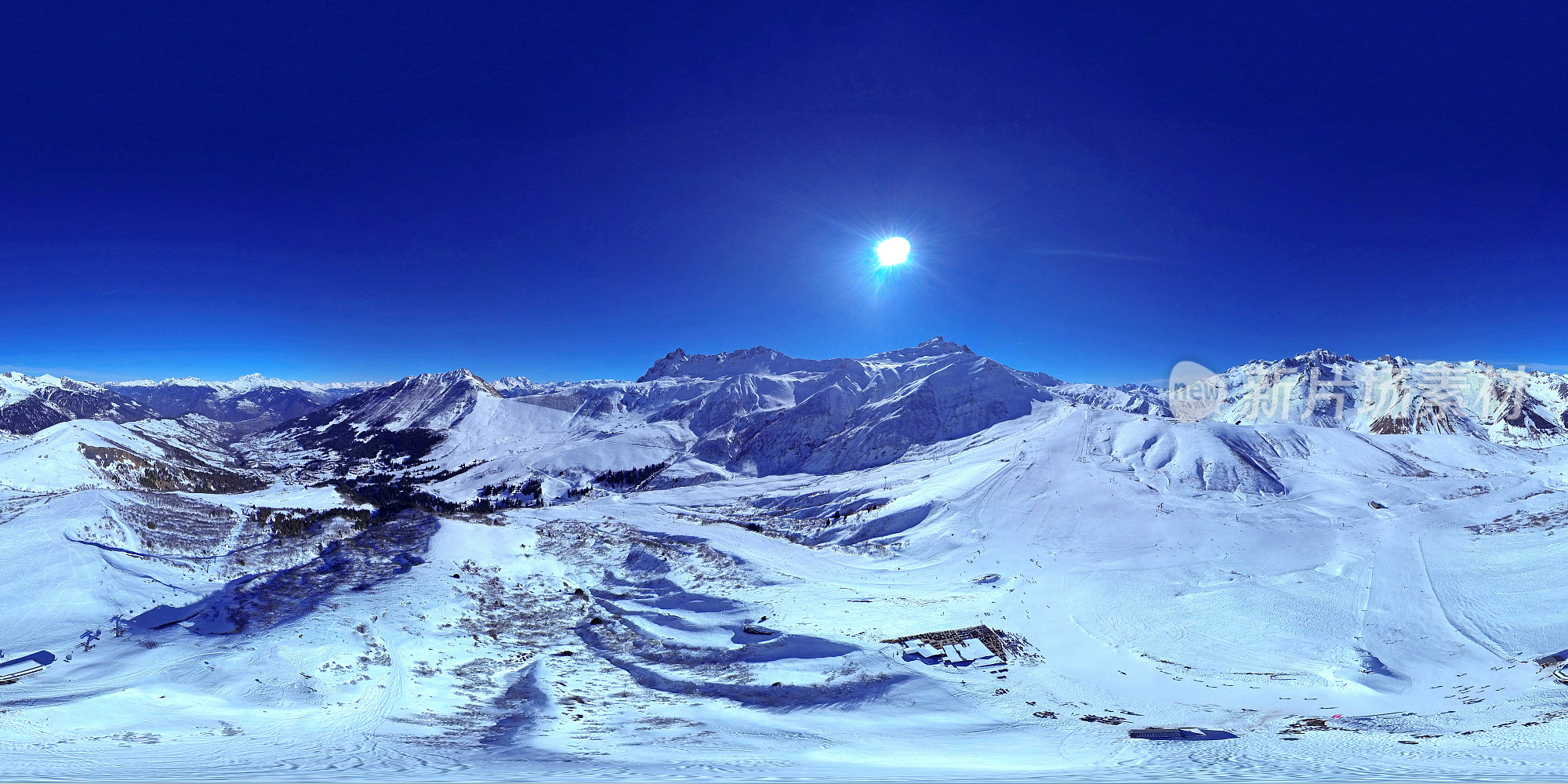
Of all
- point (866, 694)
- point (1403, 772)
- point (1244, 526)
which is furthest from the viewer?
point (1244, 526)

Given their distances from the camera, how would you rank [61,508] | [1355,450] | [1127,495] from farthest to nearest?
1. [1355,450]
2. [1127,495]
3. [61,508]

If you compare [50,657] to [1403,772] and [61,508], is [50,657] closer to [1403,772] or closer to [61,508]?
[61,508]

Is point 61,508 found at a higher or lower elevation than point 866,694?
higher

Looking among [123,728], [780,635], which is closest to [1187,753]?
[780,635]


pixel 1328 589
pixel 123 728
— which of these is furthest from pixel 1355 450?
pixel 123 728

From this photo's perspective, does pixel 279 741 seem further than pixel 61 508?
No

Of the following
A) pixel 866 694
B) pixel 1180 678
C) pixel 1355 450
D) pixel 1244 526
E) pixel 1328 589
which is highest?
pixel 1355 450
